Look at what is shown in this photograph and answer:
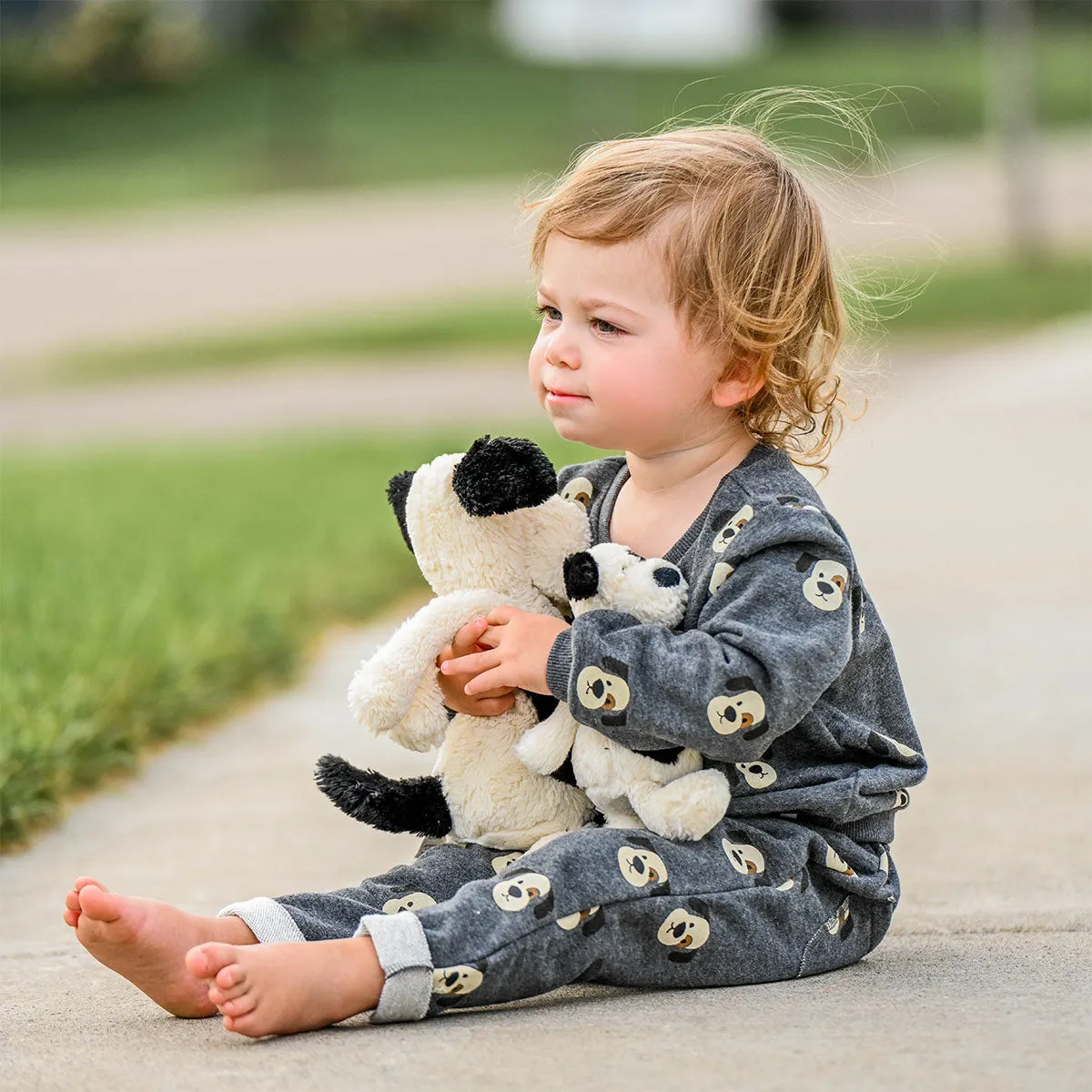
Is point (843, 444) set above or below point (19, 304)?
below

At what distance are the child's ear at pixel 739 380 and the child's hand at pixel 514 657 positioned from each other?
15.8 inches

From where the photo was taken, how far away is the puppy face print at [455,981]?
241 centimetres

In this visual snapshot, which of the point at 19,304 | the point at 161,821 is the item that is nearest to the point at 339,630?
the point at 161,821

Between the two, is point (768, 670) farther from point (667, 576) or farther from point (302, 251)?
point (302, 251)

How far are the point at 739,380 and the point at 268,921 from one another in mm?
1011

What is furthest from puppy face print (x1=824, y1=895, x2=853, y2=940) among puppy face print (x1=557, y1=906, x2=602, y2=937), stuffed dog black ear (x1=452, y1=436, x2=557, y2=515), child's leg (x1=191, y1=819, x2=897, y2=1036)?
stuffed dog black ear (x1=452, y1=436, x2=557, y2=515)

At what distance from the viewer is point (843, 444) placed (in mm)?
9539

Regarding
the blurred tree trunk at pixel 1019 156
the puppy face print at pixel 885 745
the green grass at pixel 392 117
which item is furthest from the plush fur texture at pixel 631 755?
the green grass at pixel 392 117

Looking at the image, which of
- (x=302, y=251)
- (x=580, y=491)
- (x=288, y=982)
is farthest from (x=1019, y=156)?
(x=288, y=982)

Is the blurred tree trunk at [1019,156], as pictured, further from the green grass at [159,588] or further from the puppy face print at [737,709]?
the puppy face print at [737,709]

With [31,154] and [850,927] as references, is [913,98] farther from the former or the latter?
[850,927]

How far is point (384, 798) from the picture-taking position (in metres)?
2.75

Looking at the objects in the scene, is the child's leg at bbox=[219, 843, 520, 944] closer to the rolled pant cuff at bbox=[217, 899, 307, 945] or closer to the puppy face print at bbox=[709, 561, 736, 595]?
the rolled pant cuff at bbox=[217, 899, 307, 945]

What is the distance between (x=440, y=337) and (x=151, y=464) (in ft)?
22.0
